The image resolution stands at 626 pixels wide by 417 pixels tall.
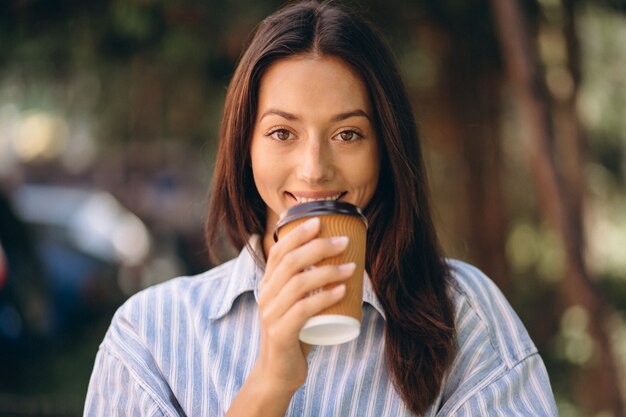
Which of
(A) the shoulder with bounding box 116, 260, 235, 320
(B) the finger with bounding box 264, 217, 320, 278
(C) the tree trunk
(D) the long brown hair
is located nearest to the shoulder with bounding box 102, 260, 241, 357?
(A) the shoulder with bounding box 116, 260, 235, 320

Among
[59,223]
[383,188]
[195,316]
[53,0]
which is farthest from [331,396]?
[59,223]

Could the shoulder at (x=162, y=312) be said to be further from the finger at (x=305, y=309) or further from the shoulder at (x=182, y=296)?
the finger at (x=305, y=309)

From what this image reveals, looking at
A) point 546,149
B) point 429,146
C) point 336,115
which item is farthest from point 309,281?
point 429,146

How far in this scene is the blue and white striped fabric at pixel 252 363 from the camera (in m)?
1.71

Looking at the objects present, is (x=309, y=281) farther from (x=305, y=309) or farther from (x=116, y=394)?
(x=116, y=394)

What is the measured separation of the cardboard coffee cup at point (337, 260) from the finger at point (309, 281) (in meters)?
0.02

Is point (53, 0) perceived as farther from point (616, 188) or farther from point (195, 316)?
point (616, 188)

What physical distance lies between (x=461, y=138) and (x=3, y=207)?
3560 mm

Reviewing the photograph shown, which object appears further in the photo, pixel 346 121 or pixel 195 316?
pixel 195 316

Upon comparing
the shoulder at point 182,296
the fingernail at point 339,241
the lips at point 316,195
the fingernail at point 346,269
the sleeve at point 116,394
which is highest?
the lips at point 316,195

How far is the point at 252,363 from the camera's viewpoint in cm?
176

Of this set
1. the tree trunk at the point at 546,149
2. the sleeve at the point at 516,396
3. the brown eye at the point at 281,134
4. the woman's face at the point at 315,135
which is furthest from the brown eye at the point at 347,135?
the tree trunk at the point at 546,149

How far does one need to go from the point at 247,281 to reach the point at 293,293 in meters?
0.51

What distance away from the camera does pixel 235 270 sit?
190 cm
